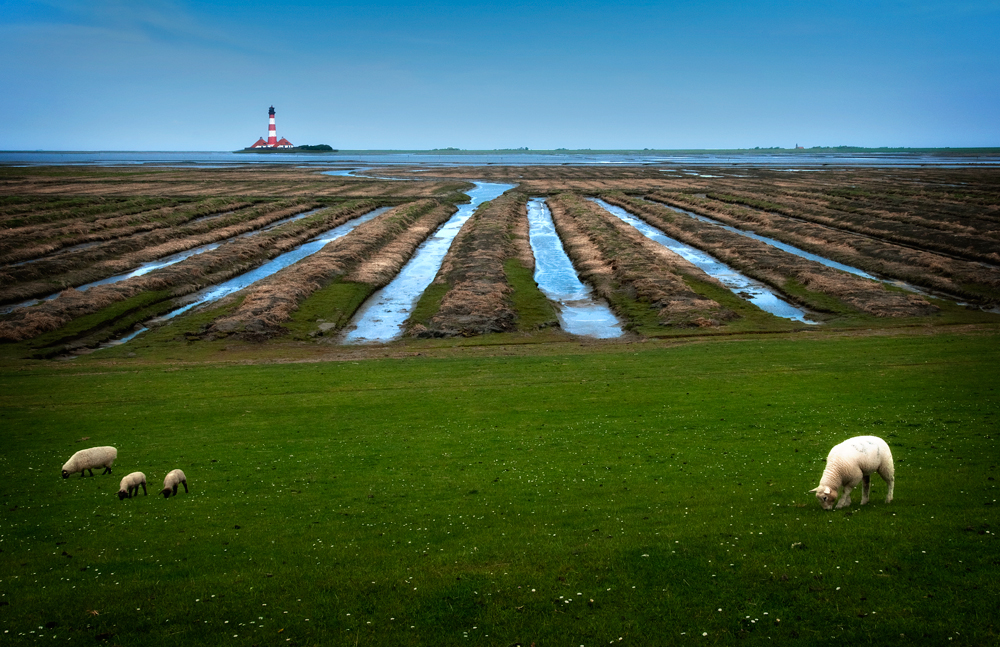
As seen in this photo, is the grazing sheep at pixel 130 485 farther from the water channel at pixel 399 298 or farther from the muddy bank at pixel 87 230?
the muddy bank at pixel 87 230

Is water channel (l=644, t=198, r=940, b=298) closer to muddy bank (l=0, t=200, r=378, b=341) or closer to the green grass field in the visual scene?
the green grass field

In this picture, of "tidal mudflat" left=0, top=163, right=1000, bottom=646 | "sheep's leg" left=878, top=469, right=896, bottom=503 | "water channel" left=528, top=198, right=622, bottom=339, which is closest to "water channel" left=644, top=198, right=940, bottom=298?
"tidal mudflat" left=0, top=163, right=1000, bottom=646

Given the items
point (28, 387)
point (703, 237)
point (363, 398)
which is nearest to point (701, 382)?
point (363, 398)

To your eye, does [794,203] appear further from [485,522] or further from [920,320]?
[485,522]

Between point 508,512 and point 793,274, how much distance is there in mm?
52831

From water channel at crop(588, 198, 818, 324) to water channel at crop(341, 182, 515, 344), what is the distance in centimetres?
2735

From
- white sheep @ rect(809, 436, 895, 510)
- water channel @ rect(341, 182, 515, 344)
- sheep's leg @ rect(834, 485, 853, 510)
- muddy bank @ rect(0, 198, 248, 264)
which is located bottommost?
water channel @ rect(341, 182, 515, 344)

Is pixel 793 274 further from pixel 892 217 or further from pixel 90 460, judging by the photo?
pixel 90 460

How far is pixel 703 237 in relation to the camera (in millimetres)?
85188

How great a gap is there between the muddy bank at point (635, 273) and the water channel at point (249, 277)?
102 feet

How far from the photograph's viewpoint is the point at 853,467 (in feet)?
53.8

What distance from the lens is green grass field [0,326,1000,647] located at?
12359 millimetres


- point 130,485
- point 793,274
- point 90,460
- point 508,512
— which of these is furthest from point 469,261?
point 508,512

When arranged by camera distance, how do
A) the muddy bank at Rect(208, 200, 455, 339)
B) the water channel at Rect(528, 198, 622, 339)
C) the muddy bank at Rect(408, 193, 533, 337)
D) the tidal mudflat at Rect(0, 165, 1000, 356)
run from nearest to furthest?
1. the muddy bank at Rect(208, 200, 455, 339)
2. the muddy bank at Rect(408, 193, 533, 337)
3. the tidal mudflat at Rect(0, 165, 1000, 356)
4. the water channel at Rect(528, 198, 622, 339)
